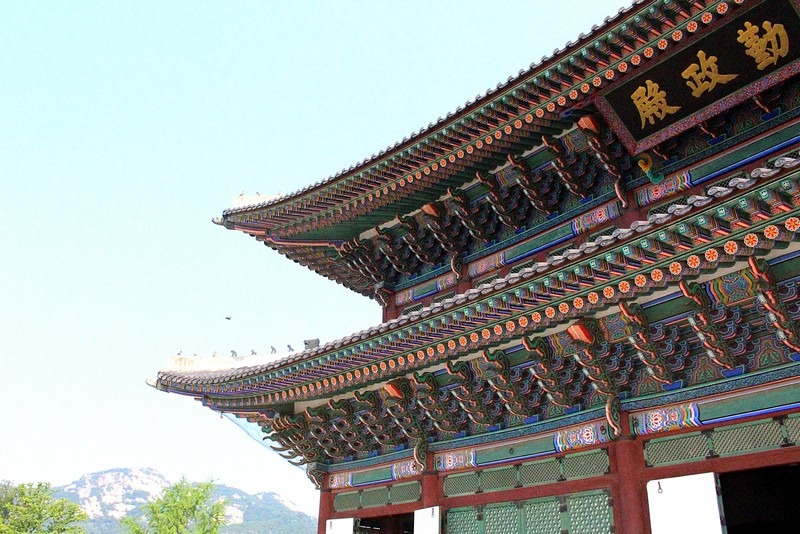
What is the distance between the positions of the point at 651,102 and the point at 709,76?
2.65ft

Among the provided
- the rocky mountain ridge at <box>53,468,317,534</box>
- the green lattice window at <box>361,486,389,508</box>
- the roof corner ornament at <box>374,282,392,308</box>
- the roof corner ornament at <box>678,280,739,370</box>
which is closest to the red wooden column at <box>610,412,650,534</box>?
the roof corner ornament at <box>678,280,739,370</box>

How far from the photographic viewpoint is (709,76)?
28.8 ft

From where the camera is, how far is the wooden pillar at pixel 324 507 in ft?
40.4

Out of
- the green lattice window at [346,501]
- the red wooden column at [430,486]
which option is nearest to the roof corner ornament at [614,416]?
the red wooden column at [430,486]

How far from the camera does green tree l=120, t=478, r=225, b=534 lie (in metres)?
33.2

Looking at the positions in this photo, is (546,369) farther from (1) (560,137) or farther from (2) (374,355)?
(1) (560,137)

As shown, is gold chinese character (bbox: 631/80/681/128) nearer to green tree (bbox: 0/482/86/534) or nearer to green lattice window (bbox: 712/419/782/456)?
green lattice window (bbox: 712/419/782/456)

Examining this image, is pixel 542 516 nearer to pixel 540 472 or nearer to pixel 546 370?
pixel 540 472

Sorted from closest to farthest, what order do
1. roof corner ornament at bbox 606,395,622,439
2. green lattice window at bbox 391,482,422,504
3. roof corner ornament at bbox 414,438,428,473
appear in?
roof corner ornament at bbox 606,395,622,439 → roof corner ornament at bbox 414,438,428,473 → green lattice window at bbox 391,482,422,504

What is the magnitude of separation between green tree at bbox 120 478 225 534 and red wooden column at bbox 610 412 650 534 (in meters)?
29.3

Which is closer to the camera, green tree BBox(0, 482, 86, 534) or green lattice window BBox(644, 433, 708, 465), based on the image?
green lattice window BBox(644, 433, 708, 465)

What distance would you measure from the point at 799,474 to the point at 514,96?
25.5ft

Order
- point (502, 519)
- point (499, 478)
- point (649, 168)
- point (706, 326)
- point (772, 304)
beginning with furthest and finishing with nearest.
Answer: point (499, 478)
point (649, 168)
point (502, 519)
point (706, 326)
point (772, 304)

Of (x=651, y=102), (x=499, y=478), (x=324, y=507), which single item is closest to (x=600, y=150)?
(x=651, y=102)
